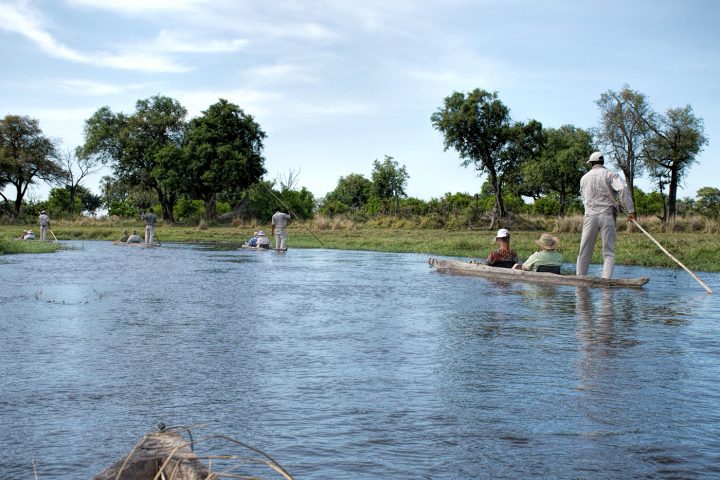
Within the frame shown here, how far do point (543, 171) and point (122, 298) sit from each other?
57.4 metres

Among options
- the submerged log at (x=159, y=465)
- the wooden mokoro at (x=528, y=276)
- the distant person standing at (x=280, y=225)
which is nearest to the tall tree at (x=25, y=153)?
the distant person standing at (x=280, y=225)

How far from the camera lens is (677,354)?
764cm

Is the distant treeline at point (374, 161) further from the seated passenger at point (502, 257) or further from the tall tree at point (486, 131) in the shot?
the seated passenger at point (502, 257)

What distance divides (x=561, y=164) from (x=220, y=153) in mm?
28611

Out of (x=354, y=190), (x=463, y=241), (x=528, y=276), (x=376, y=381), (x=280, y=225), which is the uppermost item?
(x=354, y=190)

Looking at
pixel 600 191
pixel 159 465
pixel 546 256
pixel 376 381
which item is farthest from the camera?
pixel 546 256

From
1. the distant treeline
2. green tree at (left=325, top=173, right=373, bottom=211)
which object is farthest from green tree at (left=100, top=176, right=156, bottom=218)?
green tree at (left=325, top=173, right=373, bottom=211)

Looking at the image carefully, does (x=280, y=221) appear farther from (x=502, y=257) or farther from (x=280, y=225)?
(x=502, y=257)

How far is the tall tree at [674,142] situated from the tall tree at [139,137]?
3707cm

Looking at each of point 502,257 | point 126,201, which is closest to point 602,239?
point 502,257

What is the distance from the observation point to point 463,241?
28.8 meters

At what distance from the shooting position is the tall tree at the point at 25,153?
66.2 metres

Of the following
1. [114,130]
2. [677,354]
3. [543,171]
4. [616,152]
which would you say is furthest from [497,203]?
[677,354]

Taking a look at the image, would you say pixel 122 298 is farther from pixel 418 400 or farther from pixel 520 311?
pixel 418 400
